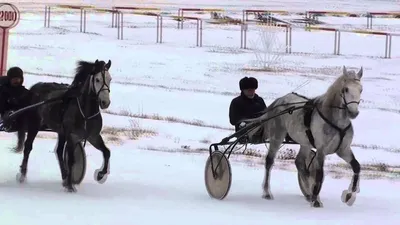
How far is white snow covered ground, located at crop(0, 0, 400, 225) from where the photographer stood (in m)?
10.1

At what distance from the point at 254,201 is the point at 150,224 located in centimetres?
238

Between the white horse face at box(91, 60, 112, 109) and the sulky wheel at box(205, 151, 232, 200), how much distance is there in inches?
66.1

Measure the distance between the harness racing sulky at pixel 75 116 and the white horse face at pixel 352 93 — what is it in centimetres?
298

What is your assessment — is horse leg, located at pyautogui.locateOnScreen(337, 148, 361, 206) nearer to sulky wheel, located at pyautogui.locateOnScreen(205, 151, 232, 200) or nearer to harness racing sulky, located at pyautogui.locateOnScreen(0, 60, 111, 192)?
sulky wheel, located at pyautogui.locateOnScreen(205, 151, 232, 200)

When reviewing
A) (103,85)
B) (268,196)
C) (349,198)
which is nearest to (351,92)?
(349,198)

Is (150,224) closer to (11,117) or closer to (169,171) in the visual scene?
(11,117)

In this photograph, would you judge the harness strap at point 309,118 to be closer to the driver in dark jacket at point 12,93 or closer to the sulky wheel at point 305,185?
the sulky wheel at point 305,185

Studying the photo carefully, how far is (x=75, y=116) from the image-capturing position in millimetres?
11211

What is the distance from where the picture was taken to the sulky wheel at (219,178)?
1117 centimetres

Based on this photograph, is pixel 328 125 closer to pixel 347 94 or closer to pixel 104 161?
pixel 347 94

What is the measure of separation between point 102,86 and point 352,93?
10.4 feet

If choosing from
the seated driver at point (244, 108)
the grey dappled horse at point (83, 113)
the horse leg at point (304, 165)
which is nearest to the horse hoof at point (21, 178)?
the grey dappled horse at point (83, 113)

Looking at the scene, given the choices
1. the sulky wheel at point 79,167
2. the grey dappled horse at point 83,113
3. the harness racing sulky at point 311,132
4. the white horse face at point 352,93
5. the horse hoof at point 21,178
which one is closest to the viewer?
the white horse face at point 352,93

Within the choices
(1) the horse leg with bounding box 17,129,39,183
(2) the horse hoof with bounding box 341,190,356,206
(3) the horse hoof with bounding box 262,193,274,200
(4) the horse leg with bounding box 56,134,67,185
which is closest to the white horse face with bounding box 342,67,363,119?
(2) the horse hoof with bounding box 341,190,356,206
